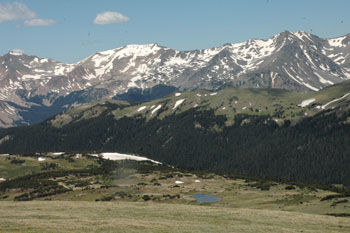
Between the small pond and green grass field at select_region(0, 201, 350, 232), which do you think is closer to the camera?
green grass field at select_region(0, 201, 350, 232)

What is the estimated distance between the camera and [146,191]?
182m

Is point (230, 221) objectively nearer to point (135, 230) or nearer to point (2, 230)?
point (135, 230)

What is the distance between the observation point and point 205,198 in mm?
159875

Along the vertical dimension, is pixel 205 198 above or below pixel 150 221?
below

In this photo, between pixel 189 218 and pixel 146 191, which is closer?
pixel 189 218

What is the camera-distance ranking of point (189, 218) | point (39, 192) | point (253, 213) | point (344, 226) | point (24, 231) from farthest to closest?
point (39, 192) → point (253, 213) → point (189, 218) → point (344, 226) → point (24, 231)

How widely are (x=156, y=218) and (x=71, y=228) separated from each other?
17648 millimetres

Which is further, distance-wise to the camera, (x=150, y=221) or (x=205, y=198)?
(x=205, y=198)

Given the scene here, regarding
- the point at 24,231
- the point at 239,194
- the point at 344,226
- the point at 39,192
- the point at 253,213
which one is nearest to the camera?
the point at 24,231

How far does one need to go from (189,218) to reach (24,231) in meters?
27.3

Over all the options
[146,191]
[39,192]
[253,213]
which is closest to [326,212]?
[253,213]

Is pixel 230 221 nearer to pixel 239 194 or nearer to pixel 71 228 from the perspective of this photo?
pixel 71 228

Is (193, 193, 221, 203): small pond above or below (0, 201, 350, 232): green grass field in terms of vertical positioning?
below

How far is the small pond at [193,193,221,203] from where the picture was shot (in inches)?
5931
